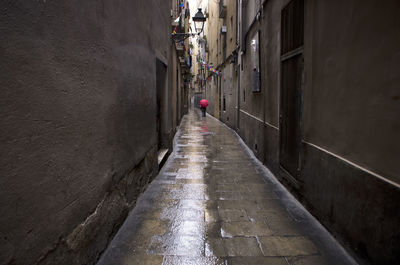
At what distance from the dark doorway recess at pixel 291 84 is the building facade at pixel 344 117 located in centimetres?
2

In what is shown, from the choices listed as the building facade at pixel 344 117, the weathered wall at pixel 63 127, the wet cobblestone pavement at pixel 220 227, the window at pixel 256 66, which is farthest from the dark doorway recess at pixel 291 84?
the weathered wall at pixel 63 127

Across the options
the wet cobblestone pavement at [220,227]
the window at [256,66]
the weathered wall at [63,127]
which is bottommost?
the wet cobblestone pavement at [220,227]

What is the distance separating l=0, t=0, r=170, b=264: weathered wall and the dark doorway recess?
273 centimetres

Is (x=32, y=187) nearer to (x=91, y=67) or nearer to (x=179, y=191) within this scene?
(x=91, y=67)

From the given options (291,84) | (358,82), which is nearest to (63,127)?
(358,82)

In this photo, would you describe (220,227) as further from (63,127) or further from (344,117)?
(63,127)

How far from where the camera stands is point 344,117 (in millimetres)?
3275

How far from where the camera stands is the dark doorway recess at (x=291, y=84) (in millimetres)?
4871

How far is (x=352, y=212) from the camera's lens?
3.05 m

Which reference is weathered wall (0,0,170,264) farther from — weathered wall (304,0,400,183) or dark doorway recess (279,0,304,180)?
dark doorway recess (279,0,304,180)

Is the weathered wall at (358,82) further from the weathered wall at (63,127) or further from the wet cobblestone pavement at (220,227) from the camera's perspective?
the weathered wall at (63,127)

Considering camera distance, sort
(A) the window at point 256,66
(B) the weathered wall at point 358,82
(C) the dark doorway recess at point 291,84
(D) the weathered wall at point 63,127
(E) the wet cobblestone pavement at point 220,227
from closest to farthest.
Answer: (D) the weathered wall at point 63,127, (B) the weathered wall at point 358,82, (E) the wet cobblestone pavement at point 220,227, (C) the dark doorway recess at point 291,84, (A) the window at point 256,66

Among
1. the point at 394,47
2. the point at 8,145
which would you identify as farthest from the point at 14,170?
the point at 394,47

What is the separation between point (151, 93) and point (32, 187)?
13.0ft
